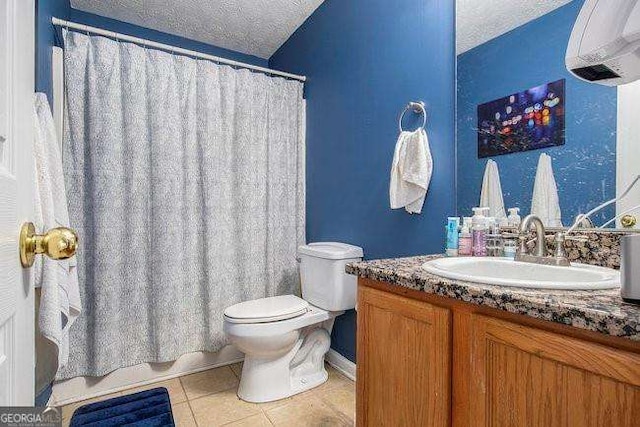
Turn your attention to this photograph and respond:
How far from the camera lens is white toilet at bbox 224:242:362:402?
155 centimetres

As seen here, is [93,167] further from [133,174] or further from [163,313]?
[163,313]

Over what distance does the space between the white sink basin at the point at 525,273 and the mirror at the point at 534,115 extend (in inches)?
8.1

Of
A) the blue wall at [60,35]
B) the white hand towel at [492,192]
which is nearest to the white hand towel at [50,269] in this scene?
the blue wall at [60,35]

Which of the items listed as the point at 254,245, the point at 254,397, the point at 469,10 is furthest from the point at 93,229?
the point at 469,10

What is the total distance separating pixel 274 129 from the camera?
2191 millimetres

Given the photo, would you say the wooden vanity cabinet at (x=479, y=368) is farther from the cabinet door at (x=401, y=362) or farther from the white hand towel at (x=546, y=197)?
the white hand towel at (x=546, y=197)

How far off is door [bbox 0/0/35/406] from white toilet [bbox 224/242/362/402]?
1066mm

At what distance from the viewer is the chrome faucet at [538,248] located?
0.95m

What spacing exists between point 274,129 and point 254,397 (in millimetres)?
1623

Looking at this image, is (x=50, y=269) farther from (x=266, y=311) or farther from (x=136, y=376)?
(x=136, y=376)


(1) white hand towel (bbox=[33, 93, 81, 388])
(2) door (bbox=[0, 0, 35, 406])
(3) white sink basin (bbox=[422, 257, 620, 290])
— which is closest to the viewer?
(2) door (bbox=[0, 0, 35, 406])

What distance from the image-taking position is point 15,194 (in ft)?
1.49

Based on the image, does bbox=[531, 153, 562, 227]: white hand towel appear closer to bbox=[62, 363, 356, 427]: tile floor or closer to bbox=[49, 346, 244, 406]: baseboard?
bbox=[62, 363, 356, 427]: tile floor

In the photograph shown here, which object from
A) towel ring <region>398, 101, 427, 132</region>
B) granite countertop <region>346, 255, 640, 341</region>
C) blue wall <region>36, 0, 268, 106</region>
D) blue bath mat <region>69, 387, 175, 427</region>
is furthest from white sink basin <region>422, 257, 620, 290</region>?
blue wall <region>36, 0, 268, 106</region>
